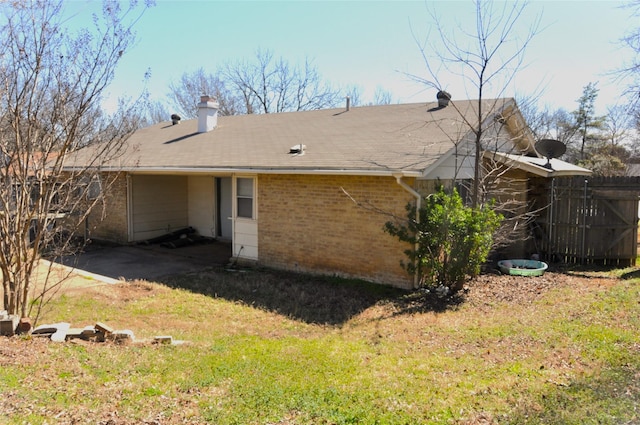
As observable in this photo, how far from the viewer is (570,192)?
11953 mm

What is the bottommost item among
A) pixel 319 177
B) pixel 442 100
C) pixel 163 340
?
pixel 163 340

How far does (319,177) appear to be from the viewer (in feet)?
34.6

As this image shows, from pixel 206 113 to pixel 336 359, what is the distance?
13.2m

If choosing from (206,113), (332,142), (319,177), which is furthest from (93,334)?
(206,113)

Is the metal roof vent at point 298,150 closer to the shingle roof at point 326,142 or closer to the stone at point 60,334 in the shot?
the shingle roof at point 326,142

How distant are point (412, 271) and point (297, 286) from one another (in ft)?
7.57

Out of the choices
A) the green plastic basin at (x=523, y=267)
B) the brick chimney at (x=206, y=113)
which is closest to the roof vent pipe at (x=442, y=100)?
the green plastic basin at (x=523, y=267)

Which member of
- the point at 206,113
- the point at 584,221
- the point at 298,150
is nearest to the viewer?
the point at 298,150

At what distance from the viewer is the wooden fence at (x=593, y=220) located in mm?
11477

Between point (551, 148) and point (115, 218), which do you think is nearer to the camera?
point (551, 148)

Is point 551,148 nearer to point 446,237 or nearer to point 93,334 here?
point 446,237

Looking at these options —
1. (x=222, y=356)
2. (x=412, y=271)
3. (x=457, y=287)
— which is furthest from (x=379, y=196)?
(x=222, y=356)

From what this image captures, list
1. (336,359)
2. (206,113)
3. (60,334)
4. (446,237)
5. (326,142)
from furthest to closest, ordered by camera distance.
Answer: (206,113)
(326,142)
(446,237)
(60,334)
(336,359)

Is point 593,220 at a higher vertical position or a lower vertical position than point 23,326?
higher
